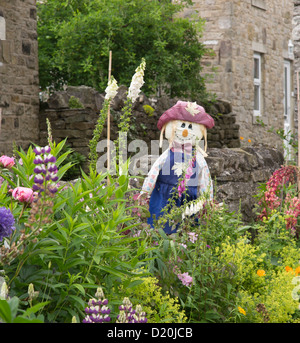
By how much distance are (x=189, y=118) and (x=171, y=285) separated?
5.84ft

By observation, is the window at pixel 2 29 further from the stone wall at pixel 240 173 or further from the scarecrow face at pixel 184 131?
the scarecrow face at pixel 184 131

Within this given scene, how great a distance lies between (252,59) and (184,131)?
31.1ft

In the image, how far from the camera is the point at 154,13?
973 cm

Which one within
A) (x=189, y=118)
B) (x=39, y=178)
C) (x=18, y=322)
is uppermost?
(x=189, y=118)

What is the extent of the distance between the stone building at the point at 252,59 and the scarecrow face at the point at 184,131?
7071 millimetres

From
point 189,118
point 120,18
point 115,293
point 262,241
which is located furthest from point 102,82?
point 115,293

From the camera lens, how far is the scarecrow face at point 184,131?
4.39 m

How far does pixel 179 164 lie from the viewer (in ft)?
13.8

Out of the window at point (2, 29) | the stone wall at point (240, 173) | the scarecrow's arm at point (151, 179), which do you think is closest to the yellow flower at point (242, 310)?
the scarecrow's arm at point (151, 179)

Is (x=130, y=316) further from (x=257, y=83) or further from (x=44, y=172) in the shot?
(x=257, y=83)

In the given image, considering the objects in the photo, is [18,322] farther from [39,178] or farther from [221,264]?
[221,264]

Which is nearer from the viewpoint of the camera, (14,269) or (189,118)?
(14,269)
